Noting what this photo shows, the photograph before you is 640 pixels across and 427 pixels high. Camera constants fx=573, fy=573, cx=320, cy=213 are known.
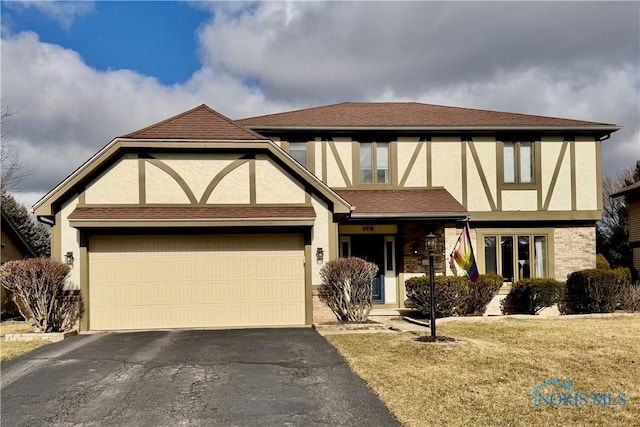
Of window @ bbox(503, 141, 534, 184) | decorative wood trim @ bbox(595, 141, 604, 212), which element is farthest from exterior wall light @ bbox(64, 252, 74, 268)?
decorative wood trim @ bbox(595, 141, 604, 212)

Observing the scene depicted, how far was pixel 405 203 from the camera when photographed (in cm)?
1683

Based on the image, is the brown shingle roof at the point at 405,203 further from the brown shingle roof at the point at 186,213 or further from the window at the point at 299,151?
the brown shingle roof at the point at 186,213

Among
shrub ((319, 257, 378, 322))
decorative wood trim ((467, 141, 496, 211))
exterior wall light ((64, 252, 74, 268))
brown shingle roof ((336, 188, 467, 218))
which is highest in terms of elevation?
decorative wood trim ((467, 141, 496, 211))

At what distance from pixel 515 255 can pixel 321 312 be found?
7192 millimetres

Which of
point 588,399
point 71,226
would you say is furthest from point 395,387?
point 71,226

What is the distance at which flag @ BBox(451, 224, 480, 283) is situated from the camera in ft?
47.1

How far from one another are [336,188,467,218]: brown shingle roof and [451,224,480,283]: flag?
719mm

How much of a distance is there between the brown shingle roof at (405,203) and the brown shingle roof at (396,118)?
2077 millimetres

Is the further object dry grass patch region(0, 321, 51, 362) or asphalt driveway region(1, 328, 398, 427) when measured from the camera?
dry grass patch region(0, 321, 51, 362)

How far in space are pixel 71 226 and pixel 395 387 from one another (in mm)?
8835

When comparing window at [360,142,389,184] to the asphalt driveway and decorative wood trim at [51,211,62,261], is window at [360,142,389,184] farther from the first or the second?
decorative wood trim at [51,211,62,261]

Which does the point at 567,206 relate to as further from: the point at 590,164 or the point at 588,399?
the point at 588,399

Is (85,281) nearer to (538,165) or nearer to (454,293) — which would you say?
(454,293)

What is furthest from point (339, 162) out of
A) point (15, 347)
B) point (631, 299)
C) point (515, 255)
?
point (15, 347)
